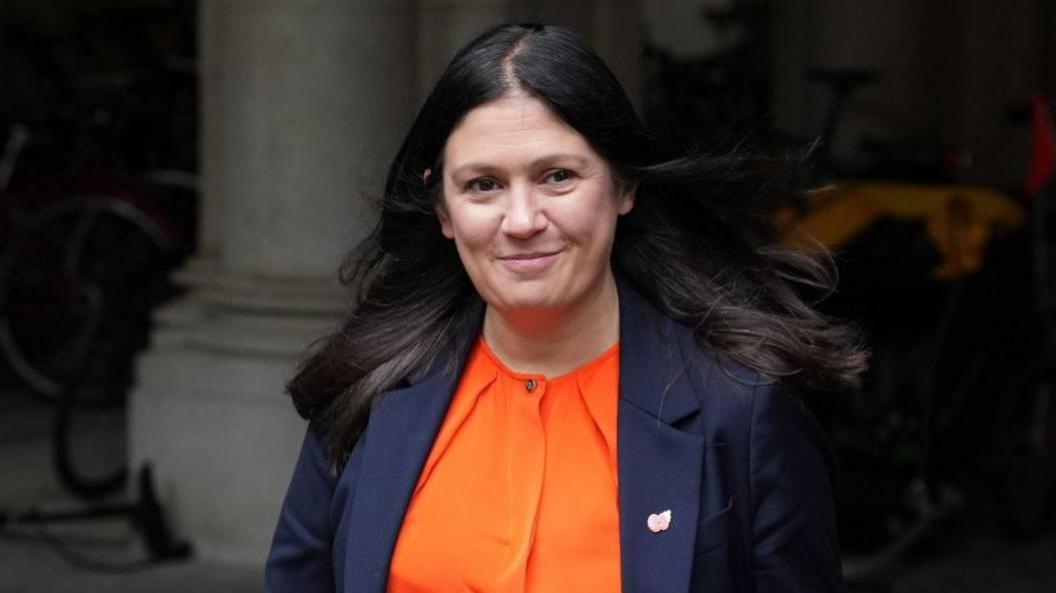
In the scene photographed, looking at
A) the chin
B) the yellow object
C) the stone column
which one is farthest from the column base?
the chin

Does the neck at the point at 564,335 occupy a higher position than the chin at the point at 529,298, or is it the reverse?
the chin at the point at 529,298

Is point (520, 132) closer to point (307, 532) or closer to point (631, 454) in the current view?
point (631, 454)

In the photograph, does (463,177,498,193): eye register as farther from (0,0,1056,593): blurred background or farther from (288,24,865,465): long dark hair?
(0,0,1056,593): blurred background

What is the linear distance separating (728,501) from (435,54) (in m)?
4.29

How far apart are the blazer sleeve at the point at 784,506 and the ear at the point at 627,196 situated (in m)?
0.37

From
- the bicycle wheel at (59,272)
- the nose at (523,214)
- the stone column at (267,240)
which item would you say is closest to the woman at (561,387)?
the nose at (523,214)

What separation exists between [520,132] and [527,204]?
10 centimetres

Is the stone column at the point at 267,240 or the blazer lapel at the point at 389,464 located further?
the stone column at the point at 267,240

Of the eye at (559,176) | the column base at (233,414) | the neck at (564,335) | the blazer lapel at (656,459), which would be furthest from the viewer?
the column base at (233,414)

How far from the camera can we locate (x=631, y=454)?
2.91 m

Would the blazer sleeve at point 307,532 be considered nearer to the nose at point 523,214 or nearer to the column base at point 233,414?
the nose at point 523,214

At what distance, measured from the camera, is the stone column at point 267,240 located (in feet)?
22.5

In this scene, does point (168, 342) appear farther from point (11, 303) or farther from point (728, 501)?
point (728, 501)

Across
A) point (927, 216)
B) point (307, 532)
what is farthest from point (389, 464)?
point (927, 216)
